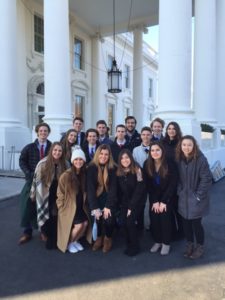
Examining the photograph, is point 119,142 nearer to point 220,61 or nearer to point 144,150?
point 144,150

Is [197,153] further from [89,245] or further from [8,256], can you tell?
[8,256]

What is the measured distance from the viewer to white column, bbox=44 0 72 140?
10.1 metres

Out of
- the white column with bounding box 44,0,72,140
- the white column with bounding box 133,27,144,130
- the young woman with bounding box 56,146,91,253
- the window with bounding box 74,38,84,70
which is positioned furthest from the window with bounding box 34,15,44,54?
the young woman with bounding box 56,146,91,253

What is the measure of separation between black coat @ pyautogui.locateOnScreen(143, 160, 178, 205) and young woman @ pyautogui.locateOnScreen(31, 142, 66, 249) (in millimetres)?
1183

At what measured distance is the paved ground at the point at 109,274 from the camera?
3.17m

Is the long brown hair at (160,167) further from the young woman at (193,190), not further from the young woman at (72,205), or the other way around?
the young woman at (72,205)

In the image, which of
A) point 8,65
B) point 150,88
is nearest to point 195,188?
point 8,65

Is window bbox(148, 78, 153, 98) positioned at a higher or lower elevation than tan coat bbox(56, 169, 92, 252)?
higher

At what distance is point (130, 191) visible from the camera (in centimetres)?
423

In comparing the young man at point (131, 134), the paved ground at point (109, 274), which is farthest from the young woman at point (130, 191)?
the young man at point (131, 134)

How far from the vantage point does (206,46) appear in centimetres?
1114

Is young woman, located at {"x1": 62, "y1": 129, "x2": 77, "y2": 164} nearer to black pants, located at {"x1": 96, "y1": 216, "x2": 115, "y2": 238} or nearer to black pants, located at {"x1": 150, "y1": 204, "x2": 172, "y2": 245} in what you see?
black pants, located at {"x1": 96, "y1": 216, "x2": 115, "y2": 238}

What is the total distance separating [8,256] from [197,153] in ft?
8.82

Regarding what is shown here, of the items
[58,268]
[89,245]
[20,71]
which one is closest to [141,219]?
[89,245]
